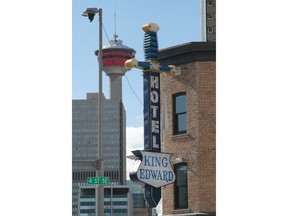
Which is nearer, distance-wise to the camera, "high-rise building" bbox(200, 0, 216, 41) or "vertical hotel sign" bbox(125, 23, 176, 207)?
"vertical hotel sign" bbox(125, 23, 176, 207)

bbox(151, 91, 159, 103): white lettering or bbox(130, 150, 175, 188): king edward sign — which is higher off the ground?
bbox(151, 91, 159, 103): white lettering

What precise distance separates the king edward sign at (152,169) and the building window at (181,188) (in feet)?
12.7

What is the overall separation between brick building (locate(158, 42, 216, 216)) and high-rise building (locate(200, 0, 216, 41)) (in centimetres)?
421

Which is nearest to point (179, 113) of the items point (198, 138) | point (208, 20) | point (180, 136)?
point (180, 136)

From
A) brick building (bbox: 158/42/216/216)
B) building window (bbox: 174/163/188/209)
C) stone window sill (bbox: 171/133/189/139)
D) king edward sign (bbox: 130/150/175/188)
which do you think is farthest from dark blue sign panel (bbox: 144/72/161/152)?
building window (bbox: 174/163/188/209)

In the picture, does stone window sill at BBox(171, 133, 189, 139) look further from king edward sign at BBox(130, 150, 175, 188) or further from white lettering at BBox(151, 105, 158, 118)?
king edward sign at BBox(130, 150, 175, 188)

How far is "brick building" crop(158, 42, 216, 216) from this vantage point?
2372cm
